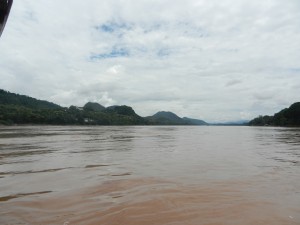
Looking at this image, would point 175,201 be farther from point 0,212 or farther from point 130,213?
point 0,212

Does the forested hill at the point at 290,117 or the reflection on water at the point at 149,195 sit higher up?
the forested hill at the point at 290,117

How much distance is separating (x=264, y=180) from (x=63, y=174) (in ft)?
21.5

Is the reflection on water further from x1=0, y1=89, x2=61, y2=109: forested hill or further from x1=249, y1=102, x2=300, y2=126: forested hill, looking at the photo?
x1=0, y1=89, x2=61, y2=109: forested hill

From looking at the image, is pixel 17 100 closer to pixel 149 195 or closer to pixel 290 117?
pixel 290 117

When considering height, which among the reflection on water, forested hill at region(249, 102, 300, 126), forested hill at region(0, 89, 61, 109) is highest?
forested hill at region(0, 89, 61, 109)

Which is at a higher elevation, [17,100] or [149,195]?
[17,100]

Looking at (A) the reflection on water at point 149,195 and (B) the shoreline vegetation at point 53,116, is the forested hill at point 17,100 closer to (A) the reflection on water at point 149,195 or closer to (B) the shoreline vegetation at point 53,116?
(B) the shoreline vegetation at point 53,116

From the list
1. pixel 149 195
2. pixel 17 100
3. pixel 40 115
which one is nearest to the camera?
pixel 149 195

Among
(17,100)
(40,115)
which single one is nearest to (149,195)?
(40,115)

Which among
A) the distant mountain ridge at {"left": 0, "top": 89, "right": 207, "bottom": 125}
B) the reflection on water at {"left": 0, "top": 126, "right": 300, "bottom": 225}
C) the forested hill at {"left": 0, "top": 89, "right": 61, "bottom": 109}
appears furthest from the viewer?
the forested hill at {"left": 0, "top": 89, "right": 61, "bottom": 109}

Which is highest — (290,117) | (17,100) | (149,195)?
(17,100)

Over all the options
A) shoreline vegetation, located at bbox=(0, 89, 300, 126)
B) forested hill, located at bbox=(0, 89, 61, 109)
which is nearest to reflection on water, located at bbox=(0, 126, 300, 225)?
shoreline vegetation, located at bbox=(0, 89, 300, 126)

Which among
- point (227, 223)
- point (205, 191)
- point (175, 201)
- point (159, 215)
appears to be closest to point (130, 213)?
point (159, 215)

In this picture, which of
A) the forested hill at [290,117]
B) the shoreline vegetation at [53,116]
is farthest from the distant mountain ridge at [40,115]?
the forested hill at [290,117]
